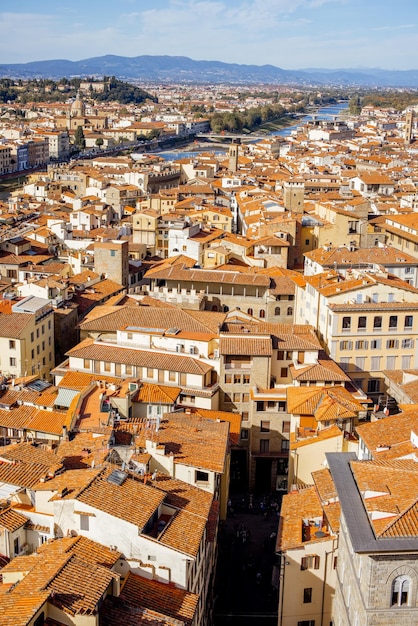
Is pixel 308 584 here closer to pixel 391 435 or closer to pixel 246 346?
pixel 391 435

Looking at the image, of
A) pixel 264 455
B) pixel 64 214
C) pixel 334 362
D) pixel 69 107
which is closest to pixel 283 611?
pixel 264 455

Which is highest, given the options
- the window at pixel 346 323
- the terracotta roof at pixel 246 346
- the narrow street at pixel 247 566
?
the window at pixel 346 323

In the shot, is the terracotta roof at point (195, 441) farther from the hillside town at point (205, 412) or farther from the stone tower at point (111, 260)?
the stone tower at point (111, 260)

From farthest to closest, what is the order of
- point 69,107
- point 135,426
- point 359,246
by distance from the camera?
point 69,107
point 359,246
point 135,426

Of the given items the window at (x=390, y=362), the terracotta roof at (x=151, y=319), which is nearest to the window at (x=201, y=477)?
the terracotta roof at (x=151, y=319)

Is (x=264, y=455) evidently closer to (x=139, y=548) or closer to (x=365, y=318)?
(x=365, y=318)

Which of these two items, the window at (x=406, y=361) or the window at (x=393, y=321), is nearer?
the window at (x=393, y=321)

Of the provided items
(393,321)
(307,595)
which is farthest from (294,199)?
(307,595)
